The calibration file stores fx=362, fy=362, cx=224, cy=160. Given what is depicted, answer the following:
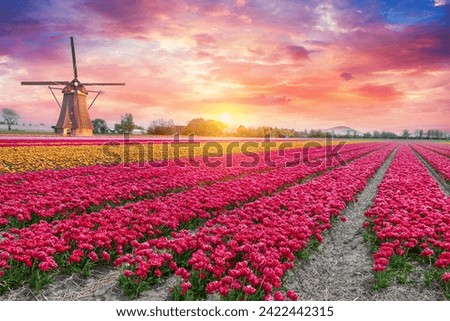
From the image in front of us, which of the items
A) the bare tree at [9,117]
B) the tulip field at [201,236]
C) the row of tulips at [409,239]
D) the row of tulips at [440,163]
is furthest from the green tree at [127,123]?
the row of tulips at [409,239]

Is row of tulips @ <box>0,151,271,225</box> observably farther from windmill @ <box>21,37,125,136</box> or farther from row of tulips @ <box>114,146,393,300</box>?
windmill @ <box>21,37,125,136</box>

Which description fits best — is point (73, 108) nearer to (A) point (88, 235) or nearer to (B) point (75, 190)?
(B) point (75, 190)

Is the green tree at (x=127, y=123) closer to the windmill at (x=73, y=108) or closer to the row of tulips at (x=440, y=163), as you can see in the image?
the windmill at (x=73, y=108)

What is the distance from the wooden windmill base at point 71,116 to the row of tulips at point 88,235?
39.0m

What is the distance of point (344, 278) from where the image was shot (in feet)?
18.9

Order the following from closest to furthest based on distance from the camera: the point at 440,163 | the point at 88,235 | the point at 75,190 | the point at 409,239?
the point at 88,235 < the point at 409,239 < the point at 75,190 < the point at 440,163

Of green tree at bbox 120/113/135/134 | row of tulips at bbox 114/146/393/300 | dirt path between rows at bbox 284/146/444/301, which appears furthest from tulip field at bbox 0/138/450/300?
green tree at bbox 120/113/135/134

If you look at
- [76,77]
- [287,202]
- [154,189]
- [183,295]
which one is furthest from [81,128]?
[183,295]

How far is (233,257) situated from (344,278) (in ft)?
6.18

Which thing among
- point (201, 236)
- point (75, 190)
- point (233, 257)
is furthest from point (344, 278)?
point (75, 190)

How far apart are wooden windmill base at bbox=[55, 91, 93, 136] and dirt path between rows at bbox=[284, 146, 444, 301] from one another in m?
42.0

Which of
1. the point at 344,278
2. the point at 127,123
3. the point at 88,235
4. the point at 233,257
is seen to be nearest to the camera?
the point at 233,257

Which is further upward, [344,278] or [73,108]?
[73,108]
